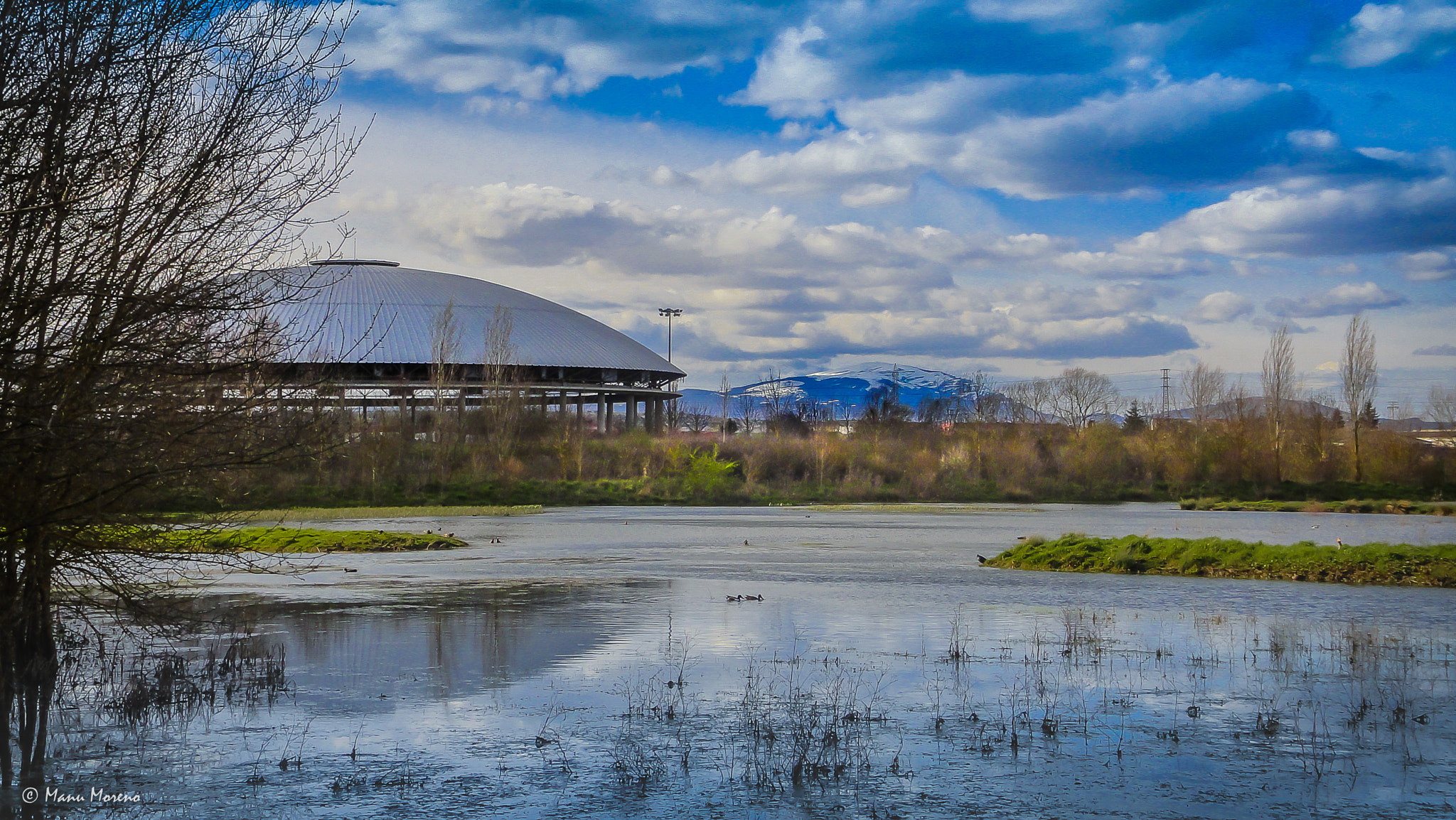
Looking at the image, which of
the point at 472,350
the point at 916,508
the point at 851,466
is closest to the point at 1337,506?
the point at 916,508

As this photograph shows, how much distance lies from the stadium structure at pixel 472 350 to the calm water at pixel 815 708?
47712 millimetres

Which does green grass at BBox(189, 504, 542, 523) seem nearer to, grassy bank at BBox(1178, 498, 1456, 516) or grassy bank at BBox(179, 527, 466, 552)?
grassy bank at BBox(179, 527, 466, 552)

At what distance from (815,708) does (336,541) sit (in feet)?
68.0

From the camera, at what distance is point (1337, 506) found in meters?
52.2

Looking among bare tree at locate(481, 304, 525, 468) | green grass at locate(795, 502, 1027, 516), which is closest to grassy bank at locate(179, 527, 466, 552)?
green grass at locate(795, 502, 1027, 516)

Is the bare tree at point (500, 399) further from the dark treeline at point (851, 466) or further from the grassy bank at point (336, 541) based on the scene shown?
the grassy bank at point (336, 541)

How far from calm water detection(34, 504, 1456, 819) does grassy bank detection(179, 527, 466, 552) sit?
666cm

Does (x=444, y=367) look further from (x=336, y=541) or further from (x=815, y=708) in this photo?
(x=815, y=708)

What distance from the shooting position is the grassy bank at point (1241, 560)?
20.9 meters

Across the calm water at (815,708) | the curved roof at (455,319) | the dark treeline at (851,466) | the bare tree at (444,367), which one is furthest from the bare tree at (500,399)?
the calm water at (815,708)

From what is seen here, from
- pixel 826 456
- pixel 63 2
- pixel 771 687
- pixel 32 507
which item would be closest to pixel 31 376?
pixel 32 507

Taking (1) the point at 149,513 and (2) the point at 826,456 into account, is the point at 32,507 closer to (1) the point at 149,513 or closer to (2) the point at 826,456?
(1) the point at 149,513

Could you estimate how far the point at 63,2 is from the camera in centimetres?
760

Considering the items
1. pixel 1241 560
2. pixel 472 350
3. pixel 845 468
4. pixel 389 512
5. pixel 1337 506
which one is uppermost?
pixel 472 350
